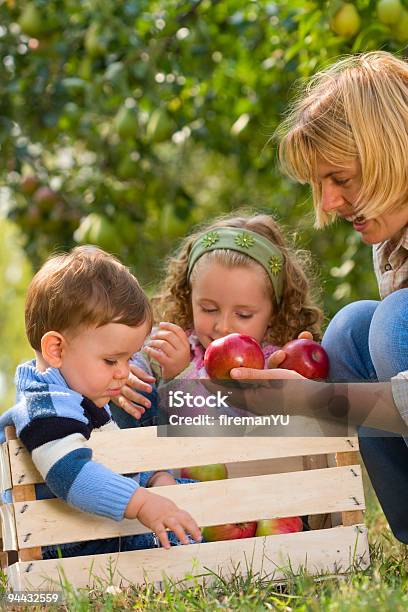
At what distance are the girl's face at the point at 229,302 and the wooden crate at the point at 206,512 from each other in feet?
2.19

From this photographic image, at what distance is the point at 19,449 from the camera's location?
223 cm

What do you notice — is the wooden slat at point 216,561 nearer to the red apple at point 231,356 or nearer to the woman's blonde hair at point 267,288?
the red apple at point 231,356

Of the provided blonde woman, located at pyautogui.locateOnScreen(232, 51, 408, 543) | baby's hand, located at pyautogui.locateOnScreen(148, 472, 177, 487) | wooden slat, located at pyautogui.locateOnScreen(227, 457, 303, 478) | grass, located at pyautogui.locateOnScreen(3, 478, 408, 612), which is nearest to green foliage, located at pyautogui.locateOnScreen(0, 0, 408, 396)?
blonde woman, located at pyautogui.locateOnScreen(232, 51, 408, 543)

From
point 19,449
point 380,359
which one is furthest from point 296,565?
point 19,449

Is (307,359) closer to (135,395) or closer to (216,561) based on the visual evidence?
(135,395)

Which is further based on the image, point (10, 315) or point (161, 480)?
point (10, 315)

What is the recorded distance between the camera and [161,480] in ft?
8.10

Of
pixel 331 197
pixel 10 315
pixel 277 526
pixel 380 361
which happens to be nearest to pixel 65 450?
pixel 277 526

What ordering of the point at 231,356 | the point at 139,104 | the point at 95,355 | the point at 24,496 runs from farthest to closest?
the point at 139,104 → the point at 231,356 → the point at 95,355 → the point at 24,496

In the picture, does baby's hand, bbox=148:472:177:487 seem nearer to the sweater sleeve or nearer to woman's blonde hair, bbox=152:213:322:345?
the sweater sleeve

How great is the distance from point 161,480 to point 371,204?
0.82 m

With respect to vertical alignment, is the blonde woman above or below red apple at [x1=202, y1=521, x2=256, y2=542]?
above

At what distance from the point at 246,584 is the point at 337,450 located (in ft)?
1.26

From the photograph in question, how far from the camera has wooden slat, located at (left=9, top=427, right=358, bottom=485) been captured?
88.0 inches
